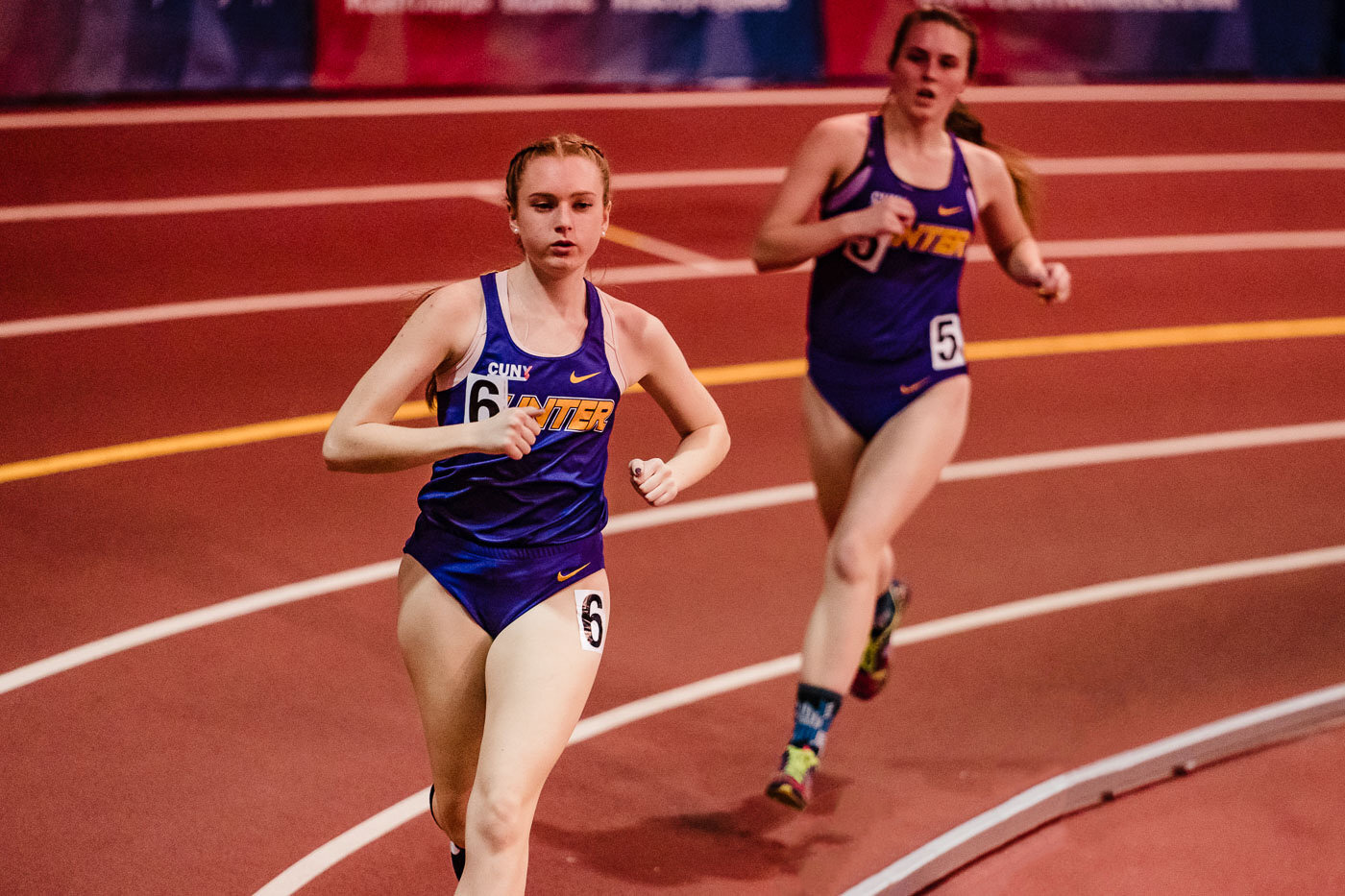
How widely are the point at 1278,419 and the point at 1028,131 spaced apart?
21.4 feet

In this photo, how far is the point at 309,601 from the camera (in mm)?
6312


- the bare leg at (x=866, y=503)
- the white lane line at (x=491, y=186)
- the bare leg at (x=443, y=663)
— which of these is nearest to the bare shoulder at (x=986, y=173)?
the bare leg at (x=866, y=503)

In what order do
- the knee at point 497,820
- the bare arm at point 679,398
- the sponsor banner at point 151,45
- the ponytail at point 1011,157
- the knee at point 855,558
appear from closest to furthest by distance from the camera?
1. the knee at point 497,820
2. the bare arm at point 679,398
3. the knee at point 855,558
4. the ponytail at point 1011,157
5. the sponsor banner at point 151,45

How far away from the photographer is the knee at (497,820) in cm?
340

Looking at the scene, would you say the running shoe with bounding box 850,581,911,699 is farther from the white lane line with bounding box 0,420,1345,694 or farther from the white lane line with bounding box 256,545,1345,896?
the white lane line with bounding box 0,420,1345,694

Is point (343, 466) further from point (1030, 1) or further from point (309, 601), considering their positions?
point (1030, 1)

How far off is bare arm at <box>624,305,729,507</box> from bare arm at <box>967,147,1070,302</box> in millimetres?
1780

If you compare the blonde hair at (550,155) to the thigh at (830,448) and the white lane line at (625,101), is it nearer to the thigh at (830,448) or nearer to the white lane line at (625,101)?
the thigh at (830,448)

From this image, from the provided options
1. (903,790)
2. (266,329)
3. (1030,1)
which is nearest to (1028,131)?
(1030,1)

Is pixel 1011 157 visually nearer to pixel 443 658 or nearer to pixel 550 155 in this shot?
pixel 550 155

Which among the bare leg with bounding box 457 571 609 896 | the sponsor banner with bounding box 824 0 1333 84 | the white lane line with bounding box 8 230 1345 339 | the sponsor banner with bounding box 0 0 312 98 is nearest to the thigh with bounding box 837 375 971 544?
the bare leg with bounding box 457 571 609 896

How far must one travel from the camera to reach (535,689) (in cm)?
353

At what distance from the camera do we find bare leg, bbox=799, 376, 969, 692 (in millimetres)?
4938

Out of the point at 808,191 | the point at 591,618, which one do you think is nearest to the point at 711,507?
the point at 808,191
